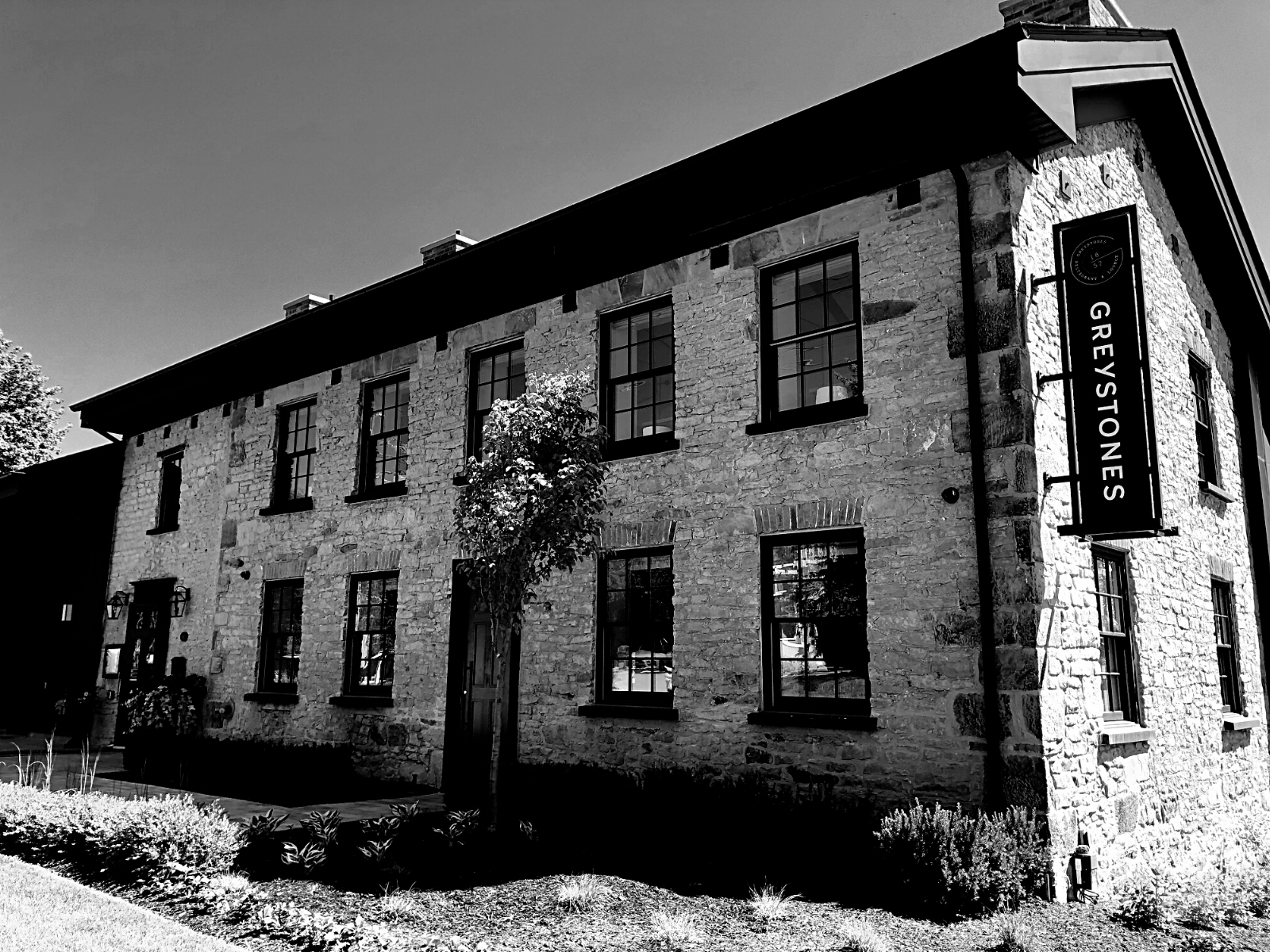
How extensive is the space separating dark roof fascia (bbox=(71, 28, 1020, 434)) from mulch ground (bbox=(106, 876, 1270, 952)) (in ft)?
20.5

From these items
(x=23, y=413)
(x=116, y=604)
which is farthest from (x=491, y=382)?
(x=23, y=413)

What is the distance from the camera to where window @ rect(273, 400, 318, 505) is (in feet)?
50.9

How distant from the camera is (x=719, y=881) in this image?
295 inches

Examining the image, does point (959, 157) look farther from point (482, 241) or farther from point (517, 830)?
point (517, 830)

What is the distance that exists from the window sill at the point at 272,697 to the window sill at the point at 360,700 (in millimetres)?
916

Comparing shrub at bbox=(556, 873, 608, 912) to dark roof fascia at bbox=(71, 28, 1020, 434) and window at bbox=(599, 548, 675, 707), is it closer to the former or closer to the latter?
window at bbox=(599, 548, 675, 707)

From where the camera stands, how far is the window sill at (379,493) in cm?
1350

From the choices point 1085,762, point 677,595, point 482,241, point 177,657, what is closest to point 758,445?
point 677,595

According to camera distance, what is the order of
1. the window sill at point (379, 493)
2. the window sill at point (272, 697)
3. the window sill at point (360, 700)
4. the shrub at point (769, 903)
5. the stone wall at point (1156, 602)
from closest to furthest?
the shrub at point (769, 903), the stone wall at point (1156, 602), the window sill at point (360, 700), the window sill at point (379, 493), the window sill at point (272, 697)

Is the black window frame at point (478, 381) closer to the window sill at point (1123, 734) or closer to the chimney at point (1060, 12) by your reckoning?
the chimney at point (1060, 12)

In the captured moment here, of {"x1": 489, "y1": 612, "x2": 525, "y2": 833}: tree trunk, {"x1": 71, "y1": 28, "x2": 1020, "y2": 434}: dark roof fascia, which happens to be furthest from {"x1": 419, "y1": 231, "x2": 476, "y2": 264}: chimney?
{"x1": 489, "y1": 612, "x2": 525, "y2": 833}: tree trunk

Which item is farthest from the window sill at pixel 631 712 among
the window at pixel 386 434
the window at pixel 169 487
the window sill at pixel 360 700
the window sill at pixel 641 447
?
the window at pixel 169 487

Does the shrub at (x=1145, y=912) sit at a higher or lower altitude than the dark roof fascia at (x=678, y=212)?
lower

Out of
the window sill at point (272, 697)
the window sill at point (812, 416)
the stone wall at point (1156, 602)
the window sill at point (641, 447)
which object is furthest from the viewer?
the window sill at point (272, 697)
